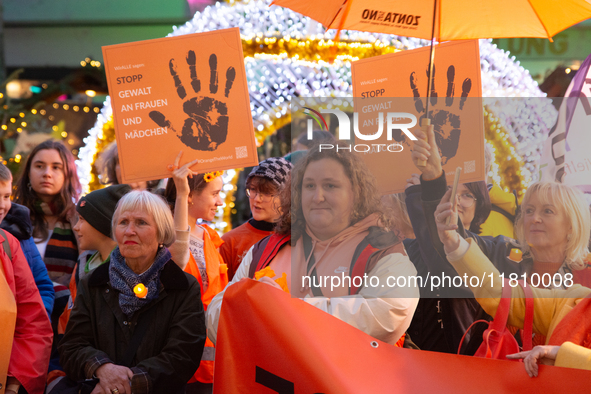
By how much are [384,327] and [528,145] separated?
893mm

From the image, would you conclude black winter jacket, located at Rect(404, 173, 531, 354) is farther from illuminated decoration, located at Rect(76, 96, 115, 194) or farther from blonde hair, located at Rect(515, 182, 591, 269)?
illuminated decoration, located at Rect(76, 96, 115, 194)

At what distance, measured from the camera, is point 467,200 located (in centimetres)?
216

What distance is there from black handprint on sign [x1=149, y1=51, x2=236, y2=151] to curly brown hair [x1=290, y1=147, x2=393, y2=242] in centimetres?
94

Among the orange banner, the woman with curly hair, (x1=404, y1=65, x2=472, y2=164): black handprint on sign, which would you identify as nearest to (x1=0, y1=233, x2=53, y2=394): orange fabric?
the orange banner

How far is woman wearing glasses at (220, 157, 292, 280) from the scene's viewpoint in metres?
3.56

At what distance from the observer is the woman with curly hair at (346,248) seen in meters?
2.06

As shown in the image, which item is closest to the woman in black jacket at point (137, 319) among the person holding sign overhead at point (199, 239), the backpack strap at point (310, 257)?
the person holding sign overhead at point (199, 239)

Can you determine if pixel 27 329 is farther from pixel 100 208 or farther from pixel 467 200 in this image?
pixel 467 200

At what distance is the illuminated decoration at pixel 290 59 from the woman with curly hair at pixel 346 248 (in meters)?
3.23

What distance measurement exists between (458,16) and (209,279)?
1.93 m

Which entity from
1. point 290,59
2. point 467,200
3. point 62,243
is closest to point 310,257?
point 467,200

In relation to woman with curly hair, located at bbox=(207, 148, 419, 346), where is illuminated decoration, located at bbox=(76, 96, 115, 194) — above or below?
above

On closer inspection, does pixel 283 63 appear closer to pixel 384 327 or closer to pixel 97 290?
pixel 97 290

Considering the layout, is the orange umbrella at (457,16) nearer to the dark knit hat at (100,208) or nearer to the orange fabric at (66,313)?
the dark knit hat at (100,208)
